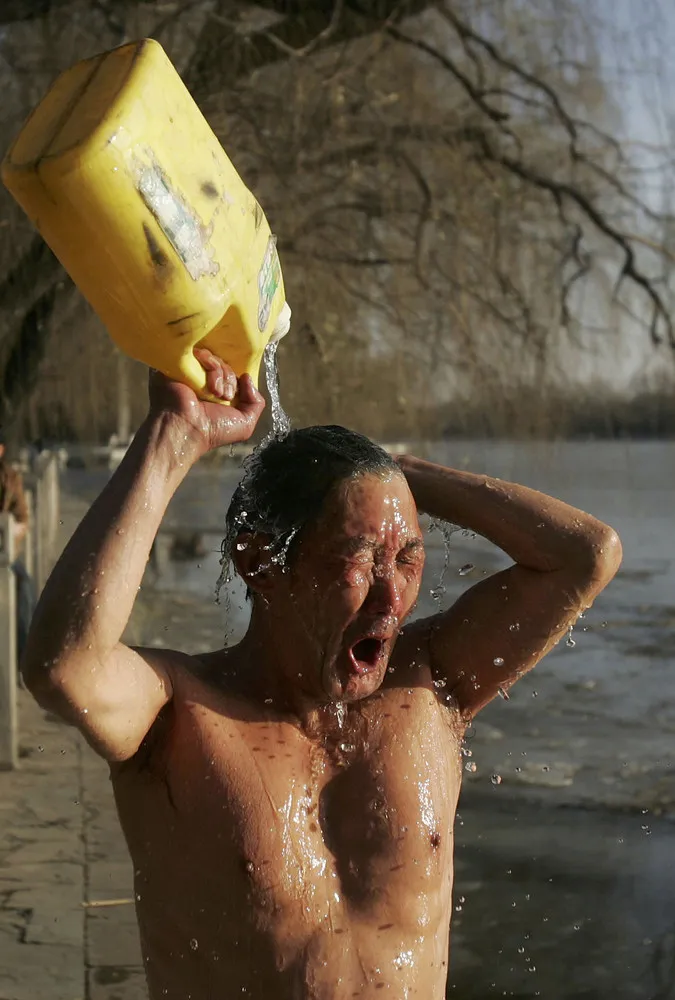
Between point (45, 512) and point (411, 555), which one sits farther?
point (45, 512)

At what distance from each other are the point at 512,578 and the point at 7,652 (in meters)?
4.38

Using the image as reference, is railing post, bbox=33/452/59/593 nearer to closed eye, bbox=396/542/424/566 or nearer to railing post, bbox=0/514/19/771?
railing post, bbox=0/514/19/771

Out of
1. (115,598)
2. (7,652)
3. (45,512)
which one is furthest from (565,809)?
(45,512)

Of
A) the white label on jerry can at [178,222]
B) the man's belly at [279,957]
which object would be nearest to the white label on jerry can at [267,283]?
the white label on jerry can at [178,222]

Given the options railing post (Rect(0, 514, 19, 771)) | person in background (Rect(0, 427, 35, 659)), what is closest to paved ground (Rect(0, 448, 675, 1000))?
railing post (Rect(0, 514, 19, 771))

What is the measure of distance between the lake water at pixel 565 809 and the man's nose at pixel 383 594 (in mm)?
757

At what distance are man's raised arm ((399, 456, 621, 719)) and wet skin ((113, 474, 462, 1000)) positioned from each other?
186 millimetres

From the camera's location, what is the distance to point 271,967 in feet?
5.67

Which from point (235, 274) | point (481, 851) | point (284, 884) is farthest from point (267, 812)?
point (481, 851)

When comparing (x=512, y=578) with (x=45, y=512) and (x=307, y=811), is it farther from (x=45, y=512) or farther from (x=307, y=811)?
(x=45, y=512)

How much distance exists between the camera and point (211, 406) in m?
1.84

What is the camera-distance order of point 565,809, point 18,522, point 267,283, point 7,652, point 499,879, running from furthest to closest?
point 18,522
point 565,809
point 7,652
point 499,879
point 267,283

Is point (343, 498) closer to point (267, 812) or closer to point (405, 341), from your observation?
point (267, 812)

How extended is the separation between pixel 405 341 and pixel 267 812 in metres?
4.36
